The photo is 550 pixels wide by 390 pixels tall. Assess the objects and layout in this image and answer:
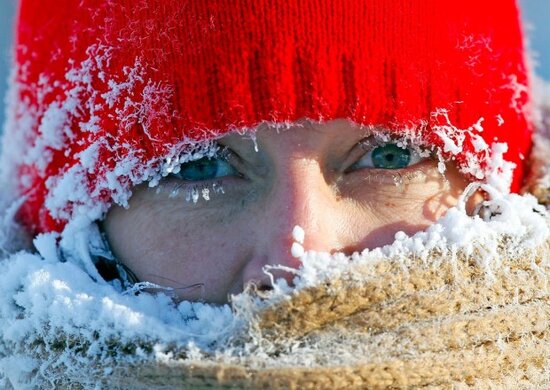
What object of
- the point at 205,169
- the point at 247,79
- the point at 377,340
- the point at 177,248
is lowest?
the point at 377,340

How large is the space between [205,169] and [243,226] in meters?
0.13

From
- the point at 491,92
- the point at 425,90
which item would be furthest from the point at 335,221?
the point at 491,92

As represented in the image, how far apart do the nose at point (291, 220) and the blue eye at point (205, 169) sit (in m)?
0.11

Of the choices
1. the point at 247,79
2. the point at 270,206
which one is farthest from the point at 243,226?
the point at 247,79

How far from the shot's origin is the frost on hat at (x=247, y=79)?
3.85 feet

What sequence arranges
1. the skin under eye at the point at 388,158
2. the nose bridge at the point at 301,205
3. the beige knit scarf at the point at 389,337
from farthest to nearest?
1. the skin under eye at the point at 388,158
2. the nose bridge at the point at 301,205
3. the beige knit scarf at the point at 389,337

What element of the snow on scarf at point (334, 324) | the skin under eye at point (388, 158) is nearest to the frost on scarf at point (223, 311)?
the snow on scarf at point (334, 324)

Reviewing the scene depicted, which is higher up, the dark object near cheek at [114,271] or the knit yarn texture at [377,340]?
the dark object near cheek at [114,271]

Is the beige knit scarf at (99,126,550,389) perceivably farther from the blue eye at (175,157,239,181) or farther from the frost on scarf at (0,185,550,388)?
the blue eye at (175,157,239,181)

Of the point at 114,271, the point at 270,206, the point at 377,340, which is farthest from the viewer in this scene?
the point at 114,271

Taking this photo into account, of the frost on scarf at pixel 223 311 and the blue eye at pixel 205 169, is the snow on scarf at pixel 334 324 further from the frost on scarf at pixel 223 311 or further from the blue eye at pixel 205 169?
the blue eye at pixel 205 169

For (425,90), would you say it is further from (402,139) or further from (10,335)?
(10,335)

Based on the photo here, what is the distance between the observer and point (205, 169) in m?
1.29

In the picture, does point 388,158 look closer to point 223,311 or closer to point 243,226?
point 243,226
